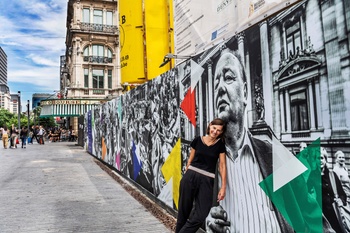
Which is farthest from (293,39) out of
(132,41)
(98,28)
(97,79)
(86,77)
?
(98,28)

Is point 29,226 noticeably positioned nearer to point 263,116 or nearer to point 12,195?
point 12,195

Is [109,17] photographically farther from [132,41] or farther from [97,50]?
[132,41]

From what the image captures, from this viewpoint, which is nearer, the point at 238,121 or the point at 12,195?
the point at 238,121

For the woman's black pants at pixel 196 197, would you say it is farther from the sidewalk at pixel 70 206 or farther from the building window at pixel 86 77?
the building window at pixel 86 77

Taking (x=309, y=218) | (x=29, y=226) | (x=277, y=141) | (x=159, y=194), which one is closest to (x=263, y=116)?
(x=277, y=141)

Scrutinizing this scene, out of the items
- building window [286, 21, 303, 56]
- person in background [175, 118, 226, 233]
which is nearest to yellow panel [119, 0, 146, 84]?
person in background [175, 118, 226, 233]

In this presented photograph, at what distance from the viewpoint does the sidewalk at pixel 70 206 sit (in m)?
4.90

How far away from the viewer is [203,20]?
4.96 m

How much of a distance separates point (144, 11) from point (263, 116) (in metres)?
6.16

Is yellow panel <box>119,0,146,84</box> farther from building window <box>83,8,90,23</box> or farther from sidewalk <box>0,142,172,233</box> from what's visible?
building window <box>83,8,90,23</box>

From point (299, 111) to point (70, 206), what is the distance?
200 inches

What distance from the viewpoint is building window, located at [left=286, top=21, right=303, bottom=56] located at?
2.46 metres

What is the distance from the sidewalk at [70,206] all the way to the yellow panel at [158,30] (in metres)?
3.56

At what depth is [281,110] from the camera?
2.71 meters
